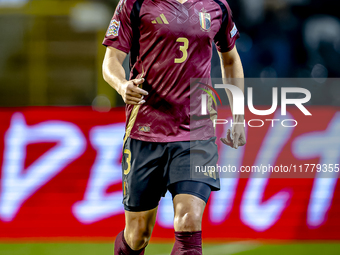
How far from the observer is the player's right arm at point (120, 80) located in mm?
2111

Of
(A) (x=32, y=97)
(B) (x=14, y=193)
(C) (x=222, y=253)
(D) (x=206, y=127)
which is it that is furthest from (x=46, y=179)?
(D) (x=206, y=127)

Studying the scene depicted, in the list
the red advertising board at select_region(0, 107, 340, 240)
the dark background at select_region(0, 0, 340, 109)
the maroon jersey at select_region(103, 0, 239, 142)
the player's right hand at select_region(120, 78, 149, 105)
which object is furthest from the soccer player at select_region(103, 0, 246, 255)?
the dark background at select_region(0, 0, 340, 109)

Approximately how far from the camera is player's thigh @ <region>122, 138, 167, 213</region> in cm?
250

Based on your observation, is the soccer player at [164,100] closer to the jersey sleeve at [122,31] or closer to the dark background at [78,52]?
the jersey sleeve at [122,31]

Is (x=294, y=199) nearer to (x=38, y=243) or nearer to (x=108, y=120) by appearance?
(x=108, y=120)

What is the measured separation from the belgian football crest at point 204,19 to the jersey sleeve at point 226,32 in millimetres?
179

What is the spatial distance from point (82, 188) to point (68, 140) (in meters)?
0.51

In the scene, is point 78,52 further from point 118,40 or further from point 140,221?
point 140,221

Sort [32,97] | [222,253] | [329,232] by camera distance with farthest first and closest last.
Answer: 1. [32,97]
2. [329,232]
3. [222,253]

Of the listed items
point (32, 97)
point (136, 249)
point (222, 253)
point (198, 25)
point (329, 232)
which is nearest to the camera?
point (198, 25)

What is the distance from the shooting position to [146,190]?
8.36ft

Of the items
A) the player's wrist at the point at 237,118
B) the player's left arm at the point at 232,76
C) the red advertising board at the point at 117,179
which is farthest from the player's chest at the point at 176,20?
the red advertising board at the point at 117,179

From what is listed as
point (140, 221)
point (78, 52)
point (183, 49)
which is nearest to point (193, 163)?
point (140, 221)

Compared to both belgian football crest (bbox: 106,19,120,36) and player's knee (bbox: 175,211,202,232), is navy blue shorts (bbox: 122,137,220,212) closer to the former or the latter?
player's knee (bbox: 175,211,202,232)
